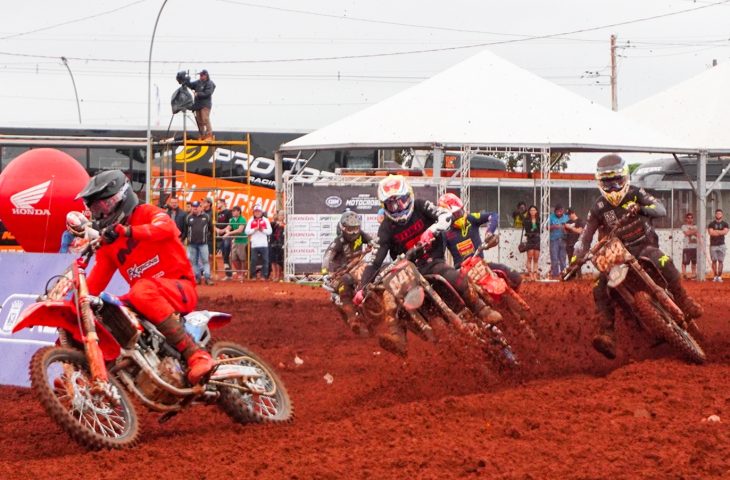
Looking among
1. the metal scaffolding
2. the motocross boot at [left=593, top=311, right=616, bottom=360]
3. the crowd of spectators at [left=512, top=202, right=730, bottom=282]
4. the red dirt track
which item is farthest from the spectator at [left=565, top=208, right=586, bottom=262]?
the motocross boot at [left=593, top=311, right=616, bottom=360]

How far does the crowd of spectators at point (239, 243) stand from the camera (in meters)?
26.6

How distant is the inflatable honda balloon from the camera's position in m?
16.0

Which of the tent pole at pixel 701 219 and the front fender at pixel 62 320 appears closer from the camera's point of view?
the front fender at pixel 62 320

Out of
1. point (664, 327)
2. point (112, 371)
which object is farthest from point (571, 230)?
point (112, 371)

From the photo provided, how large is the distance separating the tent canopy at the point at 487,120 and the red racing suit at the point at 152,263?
1822cm

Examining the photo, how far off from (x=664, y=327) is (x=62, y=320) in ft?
18.5

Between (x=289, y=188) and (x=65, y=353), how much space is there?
63.1 feet

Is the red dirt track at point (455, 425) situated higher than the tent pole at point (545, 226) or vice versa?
the tent pole at point (545, 226)

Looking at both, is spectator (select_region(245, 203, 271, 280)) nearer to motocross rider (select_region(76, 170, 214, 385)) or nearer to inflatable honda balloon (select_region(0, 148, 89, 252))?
inflatable honda balloon (select_region(0, 148, 89, 252))

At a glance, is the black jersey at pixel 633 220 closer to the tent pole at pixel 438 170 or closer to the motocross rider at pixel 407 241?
the motocross rider at pixel 407 241

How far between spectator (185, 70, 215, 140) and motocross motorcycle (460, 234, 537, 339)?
16905 millimetres

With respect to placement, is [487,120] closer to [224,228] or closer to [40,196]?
[224,228]

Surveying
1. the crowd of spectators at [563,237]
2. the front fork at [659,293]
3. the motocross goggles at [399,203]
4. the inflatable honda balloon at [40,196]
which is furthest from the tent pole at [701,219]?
the motocross goggles at [399,203]

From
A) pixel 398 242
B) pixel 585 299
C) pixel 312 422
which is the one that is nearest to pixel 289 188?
pixel 585 299
